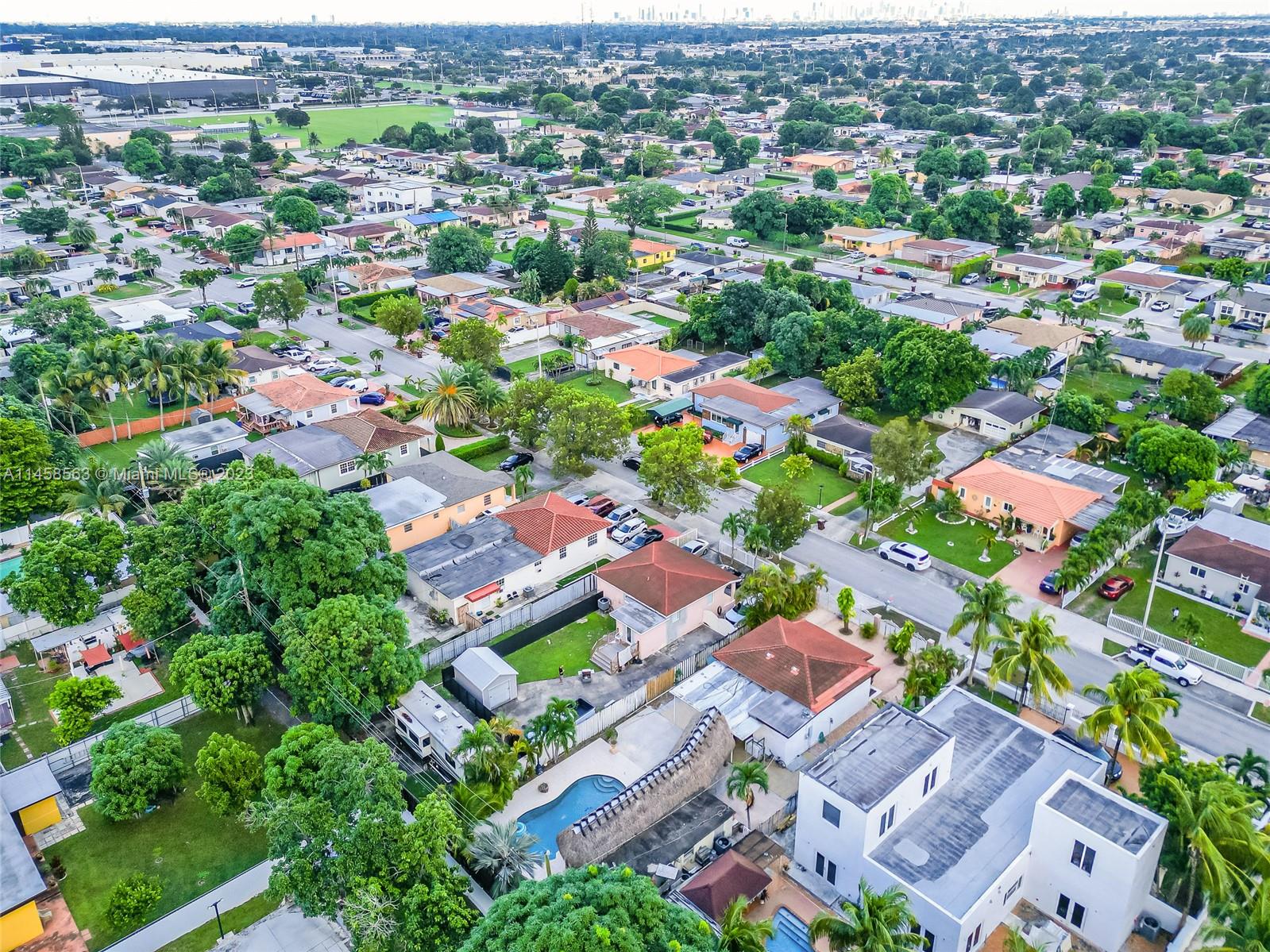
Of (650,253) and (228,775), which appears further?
(650,253)

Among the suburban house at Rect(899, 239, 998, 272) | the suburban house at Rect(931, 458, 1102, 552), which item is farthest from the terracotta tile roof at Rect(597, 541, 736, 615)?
the suburban house at Rect(899, 239, 998, 272)

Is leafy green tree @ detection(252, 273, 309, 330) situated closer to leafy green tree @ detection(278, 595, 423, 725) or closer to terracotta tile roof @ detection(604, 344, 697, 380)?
terracotta tile roof @ detection(604, 344, 697, 380)

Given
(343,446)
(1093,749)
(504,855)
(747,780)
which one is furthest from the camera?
(343,446)

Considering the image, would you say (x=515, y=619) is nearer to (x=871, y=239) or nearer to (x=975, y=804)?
(x=975, y=804)

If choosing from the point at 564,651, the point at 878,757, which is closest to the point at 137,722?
the point at 564,651

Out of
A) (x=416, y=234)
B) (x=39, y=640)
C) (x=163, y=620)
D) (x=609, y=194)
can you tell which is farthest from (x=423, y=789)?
(x=609, y=194)

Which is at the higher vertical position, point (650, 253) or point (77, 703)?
point (650, 253)
